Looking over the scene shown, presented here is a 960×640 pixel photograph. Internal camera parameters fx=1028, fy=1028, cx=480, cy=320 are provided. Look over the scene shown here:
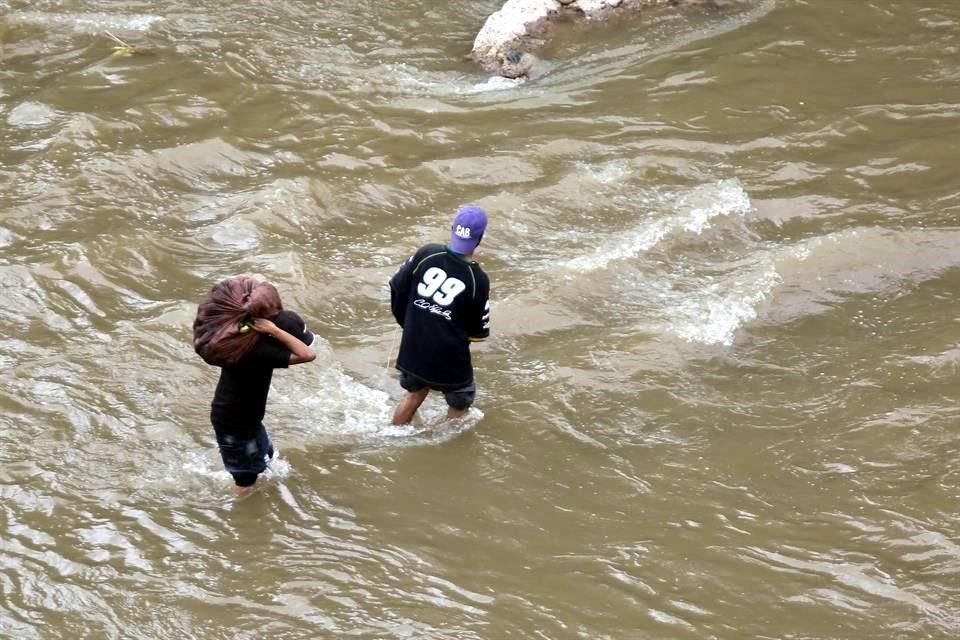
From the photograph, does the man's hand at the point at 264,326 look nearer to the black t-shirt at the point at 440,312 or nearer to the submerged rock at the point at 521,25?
the black t-shirt at the point at 440,312

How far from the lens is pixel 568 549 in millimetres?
4926

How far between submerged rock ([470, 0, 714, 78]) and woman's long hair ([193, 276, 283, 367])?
20.8 ft

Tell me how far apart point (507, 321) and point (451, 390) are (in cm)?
134

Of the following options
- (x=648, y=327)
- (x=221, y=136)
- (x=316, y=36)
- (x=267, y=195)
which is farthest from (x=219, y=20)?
(x=648, y=327)

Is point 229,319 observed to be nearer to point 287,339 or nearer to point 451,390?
point 287,339

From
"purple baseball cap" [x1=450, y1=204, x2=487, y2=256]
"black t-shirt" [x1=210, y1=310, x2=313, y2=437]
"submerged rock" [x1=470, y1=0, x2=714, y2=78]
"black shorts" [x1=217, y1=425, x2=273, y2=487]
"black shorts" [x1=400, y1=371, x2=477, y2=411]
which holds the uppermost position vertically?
"submerged rock" [x1=470, y1=0, x2=714, y2=78]

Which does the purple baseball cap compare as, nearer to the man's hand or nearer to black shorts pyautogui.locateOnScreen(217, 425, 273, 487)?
the man's hand

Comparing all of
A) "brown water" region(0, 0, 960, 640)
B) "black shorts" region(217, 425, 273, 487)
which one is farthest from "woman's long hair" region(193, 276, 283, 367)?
"brown water" region(0, 0, 960, 640)

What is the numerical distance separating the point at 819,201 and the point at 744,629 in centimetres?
477

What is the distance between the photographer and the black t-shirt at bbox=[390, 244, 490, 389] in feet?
18.1

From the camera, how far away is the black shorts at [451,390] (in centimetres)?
577

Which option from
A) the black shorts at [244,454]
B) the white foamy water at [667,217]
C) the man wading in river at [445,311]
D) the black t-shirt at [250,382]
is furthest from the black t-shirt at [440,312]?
the white foamy water at [667,217]

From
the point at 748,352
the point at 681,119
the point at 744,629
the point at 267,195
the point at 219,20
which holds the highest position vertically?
the point at 219,20

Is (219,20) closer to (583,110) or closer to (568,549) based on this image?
(583,110)
